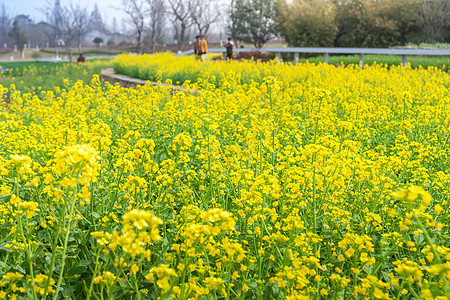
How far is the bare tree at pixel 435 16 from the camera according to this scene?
2241 cm

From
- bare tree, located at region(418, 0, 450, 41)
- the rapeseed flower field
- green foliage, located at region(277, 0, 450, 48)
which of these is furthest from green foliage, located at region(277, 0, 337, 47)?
the rapeseed flower field

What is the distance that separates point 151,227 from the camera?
1631 mm

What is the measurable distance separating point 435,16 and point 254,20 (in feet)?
55.4

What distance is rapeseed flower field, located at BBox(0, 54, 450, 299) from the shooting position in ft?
6.19

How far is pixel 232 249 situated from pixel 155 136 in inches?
120

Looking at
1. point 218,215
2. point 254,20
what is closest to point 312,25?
point 254,20

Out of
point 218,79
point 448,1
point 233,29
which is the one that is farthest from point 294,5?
point 218,79

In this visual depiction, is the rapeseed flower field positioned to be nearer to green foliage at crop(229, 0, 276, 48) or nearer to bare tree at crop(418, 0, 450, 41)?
bare tree at crop(418, 0, 450, 41)

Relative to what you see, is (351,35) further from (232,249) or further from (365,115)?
(232,249)

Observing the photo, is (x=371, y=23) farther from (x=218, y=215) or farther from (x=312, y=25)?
Result: (x=218, y=215)

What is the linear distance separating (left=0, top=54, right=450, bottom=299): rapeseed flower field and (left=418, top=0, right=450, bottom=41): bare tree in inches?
772

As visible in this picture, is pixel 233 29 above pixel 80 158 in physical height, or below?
above

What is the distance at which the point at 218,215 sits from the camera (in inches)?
70.0

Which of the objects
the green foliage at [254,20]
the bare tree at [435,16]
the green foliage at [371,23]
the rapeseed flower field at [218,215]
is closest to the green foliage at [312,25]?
the green foliage at [371,23]
